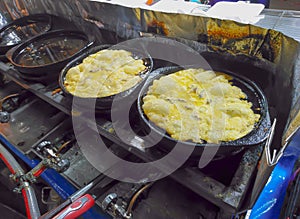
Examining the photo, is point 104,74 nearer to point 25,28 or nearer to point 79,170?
point 79,170

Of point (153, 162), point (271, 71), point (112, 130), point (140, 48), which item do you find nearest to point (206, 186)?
point (153, 162)

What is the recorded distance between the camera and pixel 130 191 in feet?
5.21

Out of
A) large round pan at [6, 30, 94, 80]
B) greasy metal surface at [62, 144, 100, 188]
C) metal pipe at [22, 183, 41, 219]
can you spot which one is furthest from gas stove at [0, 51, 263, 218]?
metal pipe at [22, 183, 41, 219]

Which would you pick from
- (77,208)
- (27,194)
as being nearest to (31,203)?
(27,194)

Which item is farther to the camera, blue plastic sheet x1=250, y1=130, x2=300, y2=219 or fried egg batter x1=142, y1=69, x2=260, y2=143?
blue plastic sheet x1=250, y1=130, x2=300, y2=219

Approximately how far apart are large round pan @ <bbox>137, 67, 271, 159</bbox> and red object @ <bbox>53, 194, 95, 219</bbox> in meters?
0.48

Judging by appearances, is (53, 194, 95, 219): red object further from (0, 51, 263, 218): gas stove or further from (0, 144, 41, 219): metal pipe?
(0, 144, 41, 219): metal pipe

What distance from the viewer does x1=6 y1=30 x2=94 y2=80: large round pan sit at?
6.97 feet

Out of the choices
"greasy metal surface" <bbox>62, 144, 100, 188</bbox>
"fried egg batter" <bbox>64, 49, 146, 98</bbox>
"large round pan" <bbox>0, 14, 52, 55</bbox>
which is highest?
"large round pan" <bbox>0, 14, 52, 55</bbox>

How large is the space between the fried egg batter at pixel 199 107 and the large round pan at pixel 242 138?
32 millimetres

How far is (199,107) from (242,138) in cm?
32

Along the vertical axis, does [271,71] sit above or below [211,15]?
below

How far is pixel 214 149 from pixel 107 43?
5.32 feet

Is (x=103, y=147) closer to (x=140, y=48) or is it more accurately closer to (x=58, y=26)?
(x=140, y=48)
